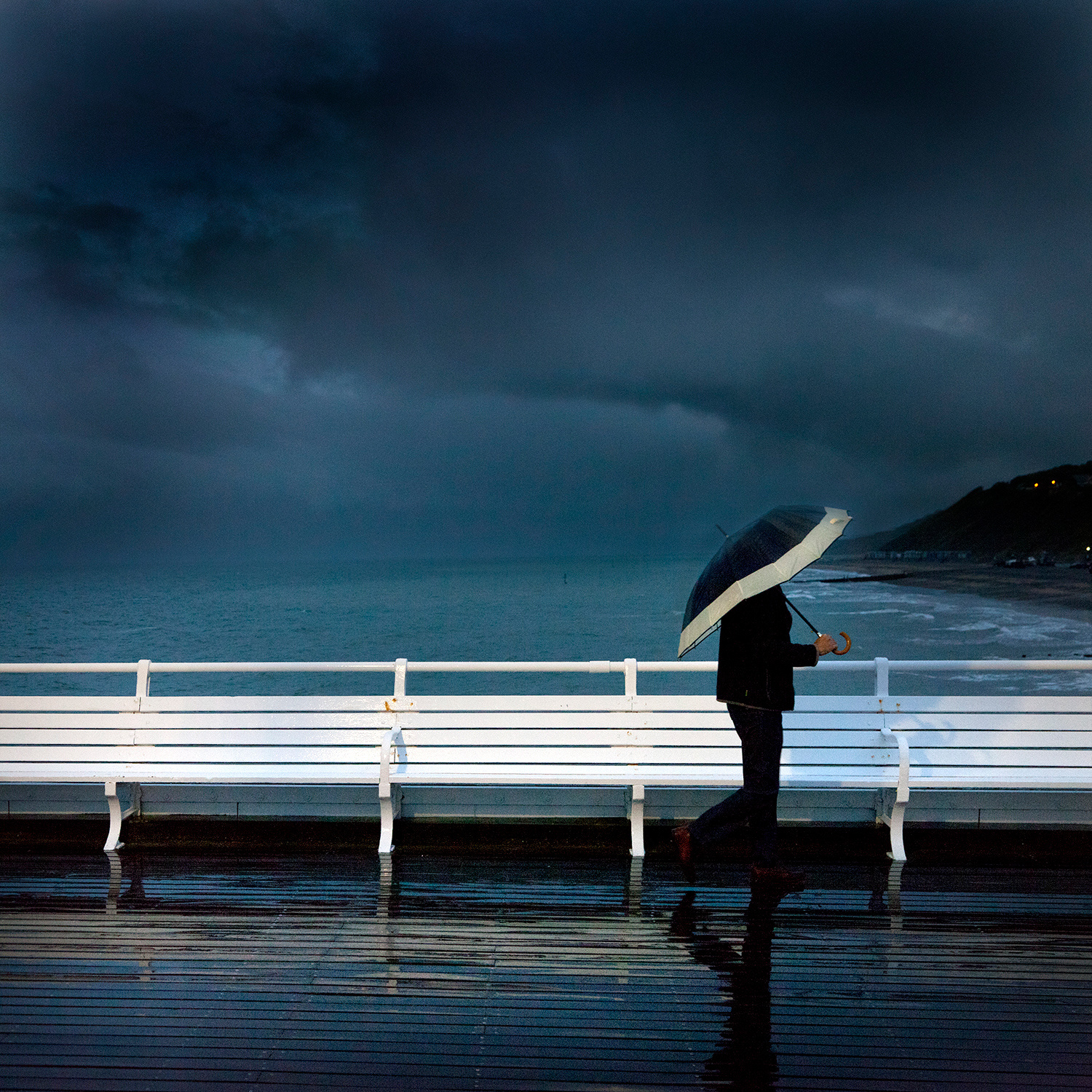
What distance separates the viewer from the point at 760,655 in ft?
13.3

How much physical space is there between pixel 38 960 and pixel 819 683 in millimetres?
38628

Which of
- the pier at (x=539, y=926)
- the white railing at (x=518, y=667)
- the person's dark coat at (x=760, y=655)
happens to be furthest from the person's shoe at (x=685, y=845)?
the white railing at (x=518, y=667)

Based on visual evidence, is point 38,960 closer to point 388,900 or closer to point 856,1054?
point 388,900

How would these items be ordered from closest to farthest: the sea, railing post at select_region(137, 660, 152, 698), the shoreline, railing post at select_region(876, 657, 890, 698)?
railing post at select_region(876, 657, 890, 698) < railing post at select_region(137, 660, 152, 698) < the sea < the shoreline

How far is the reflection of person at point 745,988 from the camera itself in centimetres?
274

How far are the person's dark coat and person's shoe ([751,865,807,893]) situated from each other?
0.83 meters

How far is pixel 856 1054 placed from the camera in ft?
9.30

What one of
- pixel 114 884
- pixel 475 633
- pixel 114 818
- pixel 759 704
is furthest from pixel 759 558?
pixel 475 633

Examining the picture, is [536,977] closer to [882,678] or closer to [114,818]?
[882,678]

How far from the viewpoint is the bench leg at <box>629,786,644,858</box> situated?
4762 millimetres

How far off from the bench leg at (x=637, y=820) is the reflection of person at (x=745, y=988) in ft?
1.92

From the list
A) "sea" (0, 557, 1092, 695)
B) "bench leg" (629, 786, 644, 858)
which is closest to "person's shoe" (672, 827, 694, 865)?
"bench leg" (629, 786, 644, 858)

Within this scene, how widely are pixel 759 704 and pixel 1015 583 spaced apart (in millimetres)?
110409

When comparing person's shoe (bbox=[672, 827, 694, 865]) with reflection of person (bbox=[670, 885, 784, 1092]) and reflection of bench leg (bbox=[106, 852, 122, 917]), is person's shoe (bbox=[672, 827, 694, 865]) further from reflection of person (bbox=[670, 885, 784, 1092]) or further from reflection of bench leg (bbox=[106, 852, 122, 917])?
reflection of bench leg (bbox=[106, 852, 122, 917])
